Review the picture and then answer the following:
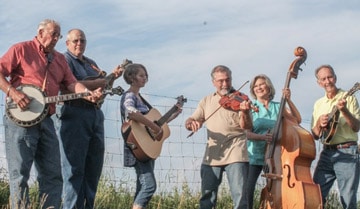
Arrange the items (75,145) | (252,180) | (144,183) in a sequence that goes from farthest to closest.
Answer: (252,180), (144,183), (75,145)

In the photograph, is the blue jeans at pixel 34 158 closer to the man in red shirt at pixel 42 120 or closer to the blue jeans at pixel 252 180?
the man in red shirt at pixel 42 120

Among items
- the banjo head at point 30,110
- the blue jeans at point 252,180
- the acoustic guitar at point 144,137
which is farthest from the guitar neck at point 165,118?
the banjo head at point 30,110

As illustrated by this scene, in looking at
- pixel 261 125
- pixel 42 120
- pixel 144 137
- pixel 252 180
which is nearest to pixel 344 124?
pixel 261 125

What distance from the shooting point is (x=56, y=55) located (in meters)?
6.44

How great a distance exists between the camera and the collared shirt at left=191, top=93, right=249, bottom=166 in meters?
7.11

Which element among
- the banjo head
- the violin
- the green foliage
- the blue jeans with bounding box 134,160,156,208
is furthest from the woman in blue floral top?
the green foliage

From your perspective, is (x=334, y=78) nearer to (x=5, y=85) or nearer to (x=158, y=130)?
(x=158, y=130)

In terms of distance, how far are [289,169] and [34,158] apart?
246cm

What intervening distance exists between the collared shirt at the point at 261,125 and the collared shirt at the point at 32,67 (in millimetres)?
2134

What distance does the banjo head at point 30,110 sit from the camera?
19.5 ft

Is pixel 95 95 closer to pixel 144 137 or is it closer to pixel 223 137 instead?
pixel 144 137

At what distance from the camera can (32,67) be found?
20.3 feet

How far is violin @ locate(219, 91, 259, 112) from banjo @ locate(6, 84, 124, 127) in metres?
1.79

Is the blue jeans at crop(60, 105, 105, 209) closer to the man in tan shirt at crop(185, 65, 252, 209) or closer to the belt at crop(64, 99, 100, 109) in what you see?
the belt at crop(64, 99, 100, 109)
